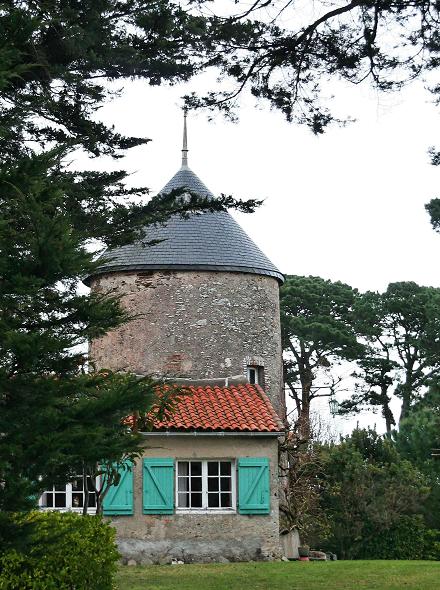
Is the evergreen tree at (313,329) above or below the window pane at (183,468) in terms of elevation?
above

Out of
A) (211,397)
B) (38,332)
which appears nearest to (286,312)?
(211,397)

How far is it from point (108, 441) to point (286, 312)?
3195 centimetres

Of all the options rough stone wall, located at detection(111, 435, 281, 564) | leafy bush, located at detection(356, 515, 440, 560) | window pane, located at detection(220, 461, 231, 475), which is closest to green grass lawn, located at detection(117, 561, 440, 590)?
rough stone wall, located at detection(111, 435, 281, 564)

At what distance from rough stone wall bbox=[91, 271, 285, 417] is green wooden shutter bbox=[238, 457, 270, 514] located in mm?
4304

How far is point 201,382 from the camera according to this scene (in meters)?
22.5

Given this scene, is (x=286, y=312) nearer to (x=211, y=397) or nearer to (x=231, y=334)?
(x=231, y=334)

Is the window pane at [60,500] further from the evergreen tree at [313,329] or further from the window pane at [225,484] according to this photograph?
the evergreen tree at [313,329]

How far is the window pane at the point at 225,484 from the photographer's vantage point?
19.5 metres

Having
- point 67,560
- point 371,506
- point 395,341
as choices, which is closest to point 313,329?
point 395,341

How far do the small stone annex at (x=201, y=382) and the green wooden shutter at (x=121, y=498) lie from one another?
23 millimetres

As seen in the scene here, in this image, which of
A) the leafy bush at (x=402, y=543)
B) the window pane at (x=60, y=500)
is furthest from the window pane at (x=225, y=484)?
Answer: the leafy bush at (x=402, y=543)

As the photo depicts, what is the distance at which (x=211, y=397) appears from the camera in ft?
69.6

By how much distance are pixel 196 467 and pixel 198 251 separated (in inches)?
253

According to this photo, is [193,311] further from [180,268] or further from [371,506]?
[371,506]
